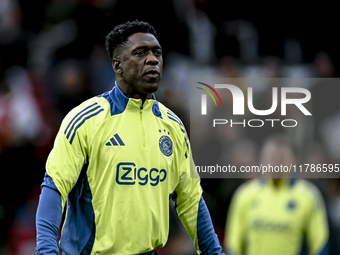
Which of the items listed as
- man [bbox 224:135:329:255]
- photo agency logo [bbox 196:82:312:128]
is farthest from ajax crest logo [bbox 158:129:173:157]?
photo agency logo [bbox 196:82:312:128]

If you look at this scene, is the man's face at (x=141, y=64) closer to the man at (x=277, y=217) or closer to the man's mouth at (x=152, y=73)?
the man's mouth at (x=152, y=73)

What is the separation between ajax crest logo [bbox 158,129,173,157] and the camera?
2832 mm

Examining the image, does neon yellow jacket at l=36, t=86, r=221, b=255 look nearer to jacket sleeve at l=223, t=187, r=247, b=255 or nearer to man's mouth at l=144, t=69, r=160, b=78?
man's mouth at l=144, t=69, r=160, b=78

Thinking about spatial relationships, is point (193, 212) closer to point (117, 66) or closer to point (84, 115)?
point (84, 115)

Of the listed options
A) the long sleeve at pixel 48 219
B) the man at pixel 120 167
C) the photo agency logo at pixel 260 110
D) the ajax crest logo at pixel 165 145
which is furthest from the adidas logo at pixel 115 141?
the photo agency logo at pixel 260 110

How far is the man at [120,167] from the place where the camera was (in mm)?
2564

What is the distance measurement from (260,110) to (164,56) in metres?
1.52

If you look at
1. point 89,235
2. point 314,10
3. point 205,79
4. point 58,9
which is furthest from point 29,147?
point 314,10

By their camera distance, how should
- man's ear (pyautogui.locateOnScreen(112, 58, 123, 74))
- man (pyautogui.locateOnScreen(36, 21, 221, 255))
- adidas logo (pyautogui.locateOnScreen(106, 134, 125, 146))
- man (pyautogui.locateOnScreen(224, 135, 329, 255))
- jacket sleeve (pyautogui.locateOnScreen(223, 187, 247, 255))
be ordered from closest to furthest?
1. man (pyautogui.locateOnScreen(36, 21, 221, 255))
2. adidas logo (pyautogui.locateOnScreen(106, 134, 125, 146))
3. man's ear (pyautogui.locateOnScreen(112, 58, 123, 74))
4. man (pyautogui.locateOnScreen(224, 135, 329, 255))
5. jacket sleeve (pyautogui.locateOnScreen(223, 187, 247, 255))

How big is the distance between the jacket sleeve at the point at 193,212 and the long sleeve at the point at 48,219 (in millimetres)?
852

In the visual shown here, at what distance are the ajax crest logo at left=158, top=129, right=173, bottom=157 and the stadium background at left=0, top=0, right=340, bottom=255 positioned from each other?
3.02m

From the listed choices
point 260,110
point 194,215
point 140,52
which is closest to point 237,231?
point 260,110

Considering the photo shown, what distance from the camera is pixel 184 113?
6012 millimetres

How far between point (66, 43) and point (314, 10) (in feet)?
12.2
